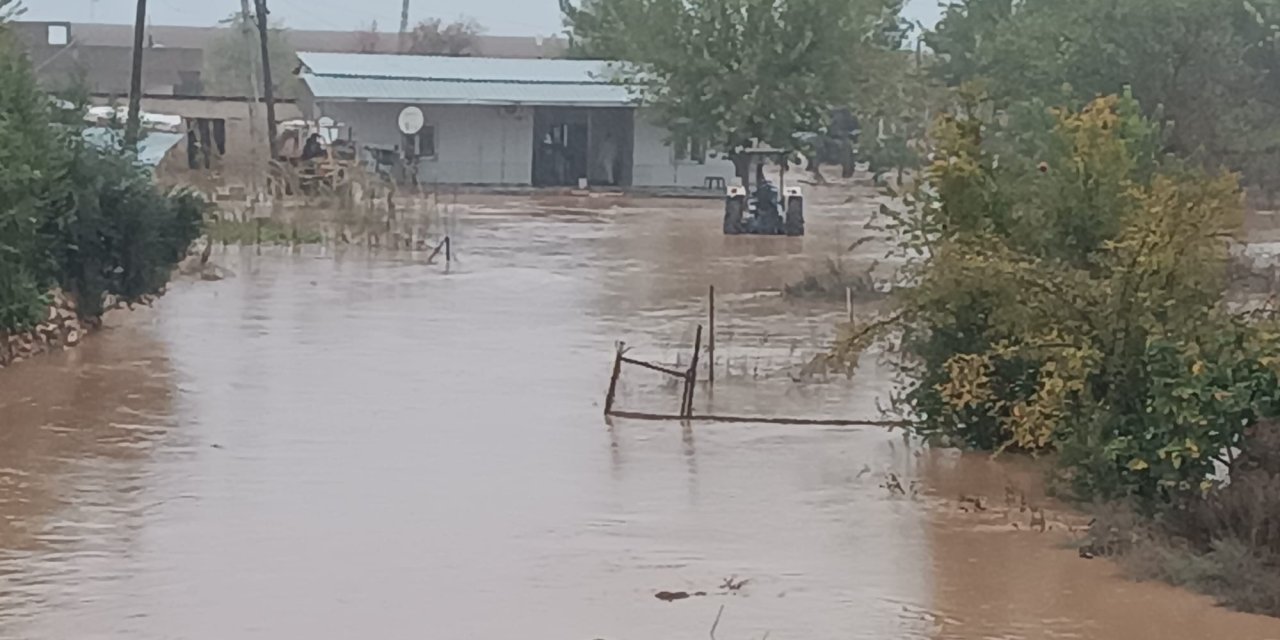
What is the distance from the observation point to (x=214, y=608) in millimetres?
11555

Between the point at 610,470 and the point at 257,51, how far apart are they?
68910mm

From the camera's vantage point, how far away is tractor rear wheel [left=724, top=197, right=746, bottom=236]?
42.8 m

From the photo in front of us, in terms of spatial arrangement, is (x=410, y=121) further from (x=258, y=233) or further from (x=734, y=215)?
(x=258, y=233)

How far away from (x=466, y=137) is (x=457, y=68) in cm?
507

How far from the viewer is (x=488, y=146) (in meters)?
58.5

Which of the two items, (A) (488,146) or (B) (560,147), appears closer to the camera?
(A) (488,146)


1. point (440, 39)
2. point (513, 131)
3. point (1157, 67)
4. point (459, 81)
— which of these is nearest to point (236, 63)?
point (440, 39)

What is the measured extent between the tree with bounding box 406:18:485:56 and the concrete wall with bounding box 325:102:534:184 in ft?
91.9

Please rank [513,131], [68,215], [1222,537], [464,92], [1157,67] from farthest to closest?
1. [513,131]
2. [464,92]
3. [1157,67]
4. [68,215]
5. [1222,537]

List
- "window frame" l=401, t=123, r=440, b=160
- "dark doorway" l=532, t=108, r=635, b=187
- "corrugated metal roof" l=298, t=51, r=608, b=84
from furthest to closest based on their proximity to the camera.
Result: 1. "corrugated metal roof" l=298, t=51, r=608, b=84
2. "dark doorway" l=532, t=108, r=635, b=187
3. "window frame" l=401, t=123, r=440, b=160

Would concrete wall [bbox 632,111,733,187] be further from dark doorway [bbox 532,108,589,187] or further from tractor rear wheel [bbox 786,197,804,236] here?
tractor rear wheel [bbox 786,197,804,236]

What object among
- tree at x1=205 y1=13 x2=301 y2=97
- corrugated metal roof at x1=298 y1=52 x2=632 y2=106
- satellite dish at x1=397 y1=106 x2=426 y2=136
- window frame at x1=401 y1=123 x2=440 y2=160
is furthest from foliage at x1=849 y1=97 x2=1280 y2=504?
tree at x1=205 y1=13 x2=301 y2=97

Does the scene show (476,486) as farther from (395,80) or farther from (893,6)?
(395,80)

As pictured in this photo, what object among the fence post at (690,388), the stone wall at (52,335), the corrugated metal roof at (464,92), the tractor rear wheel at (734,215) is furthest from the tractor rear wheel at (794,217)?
the fence post at (690,388)
